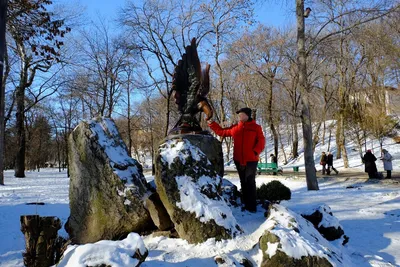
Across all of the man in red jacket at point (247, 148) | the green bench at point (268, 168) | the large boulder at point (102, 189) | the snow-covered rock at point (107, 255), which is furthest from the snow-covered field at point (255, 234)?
the green bench at point (268, 168)

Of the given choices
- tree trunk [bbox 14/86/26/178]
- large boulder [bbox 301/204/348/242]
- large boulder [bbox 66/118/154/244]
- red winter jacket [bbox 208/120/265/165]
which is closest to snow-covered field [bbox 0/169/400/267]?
large boulder [bbox 301/204/348/242]

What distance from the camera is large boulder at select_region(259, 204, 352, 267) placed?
383 centimetres

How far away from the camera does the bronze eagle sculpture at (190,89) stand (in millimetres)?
6387

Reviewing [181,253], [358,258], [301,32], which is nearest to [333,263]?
[358,258]

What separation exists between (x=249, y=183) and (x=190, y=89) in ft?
7.35

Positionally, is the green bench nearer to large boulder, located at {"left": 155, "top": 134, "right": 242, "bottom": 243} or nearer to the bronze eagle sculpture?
the bronze eagle sculpture

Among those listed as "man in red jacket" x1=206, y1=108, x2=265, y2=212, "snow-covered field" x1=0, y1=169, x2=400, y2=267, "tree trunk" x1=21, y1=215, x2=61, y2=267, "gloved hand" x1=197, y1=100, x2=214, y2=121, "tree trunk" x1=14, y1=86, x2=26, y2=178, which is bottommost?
"snow-covered field" x1=0, y1=169, x2=400, y2=267

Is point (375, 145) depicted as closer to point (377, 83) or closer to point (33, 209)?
point (377, 83)

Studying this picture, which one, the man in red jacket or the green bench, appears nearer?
the man in red jacket

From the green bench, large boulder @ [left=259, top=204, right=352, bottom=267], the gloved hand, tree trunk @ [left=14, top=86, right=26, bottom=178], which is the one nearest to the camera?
large boulder @ [left=259, top=204, right=352, bottom=267]

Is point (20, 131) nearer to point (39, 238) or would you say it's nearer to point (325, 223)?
point (39, 238)

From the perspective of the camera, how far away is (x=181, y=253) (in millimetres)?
4242

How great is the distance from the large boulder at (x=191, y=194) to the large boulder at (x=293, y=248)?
602 mm

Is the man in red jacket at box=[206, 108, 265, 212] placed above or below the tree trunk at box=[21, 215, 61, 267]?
above
